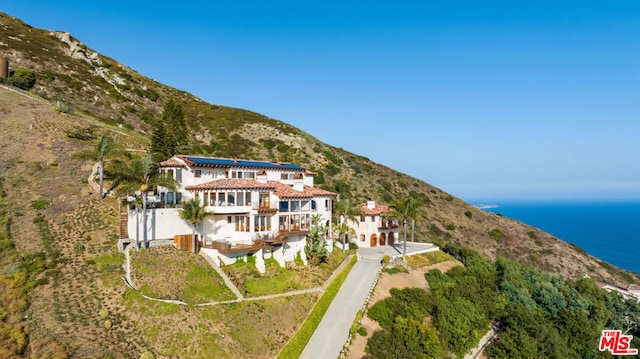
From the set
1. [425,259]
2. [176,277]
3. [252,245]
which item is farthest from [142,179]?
[425,259]

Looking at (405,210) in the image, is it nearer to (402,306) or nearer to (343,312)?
(402,306)

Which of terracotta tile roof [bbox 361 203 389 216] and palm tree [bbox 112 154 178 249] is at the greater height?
palm tree [bbox 112 154 178 249]

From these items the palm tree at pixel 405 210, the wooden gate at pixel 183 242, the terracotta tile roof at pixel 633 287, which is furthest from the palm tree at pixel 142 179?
the terracotta tile roof at pixel 633 287

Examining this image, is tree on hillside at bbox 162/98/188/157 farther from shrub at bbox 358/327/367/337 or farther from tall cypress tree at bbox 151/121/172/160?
shrub at bbox 358/327/367/337

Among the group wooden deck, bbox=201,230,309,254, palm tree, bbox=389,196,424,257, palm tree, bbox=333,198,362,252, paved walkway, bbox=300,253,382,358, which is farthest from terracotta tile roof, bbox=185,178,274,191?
palm tree, bbox=389,196,424,257

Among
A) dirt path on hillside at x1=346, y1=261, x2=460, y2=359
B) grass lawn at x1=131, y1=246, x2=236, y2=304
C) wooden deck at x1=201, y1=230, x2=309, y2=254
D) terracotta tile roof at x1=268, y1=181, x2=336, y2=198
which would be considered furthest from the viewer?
terracotta tile roof at x1=268, y1=181, x2=336, y2=198

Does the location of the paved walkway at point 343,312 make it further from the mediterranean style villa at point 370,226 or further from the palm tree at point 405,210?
the mediterranean style villa at point 370,226
